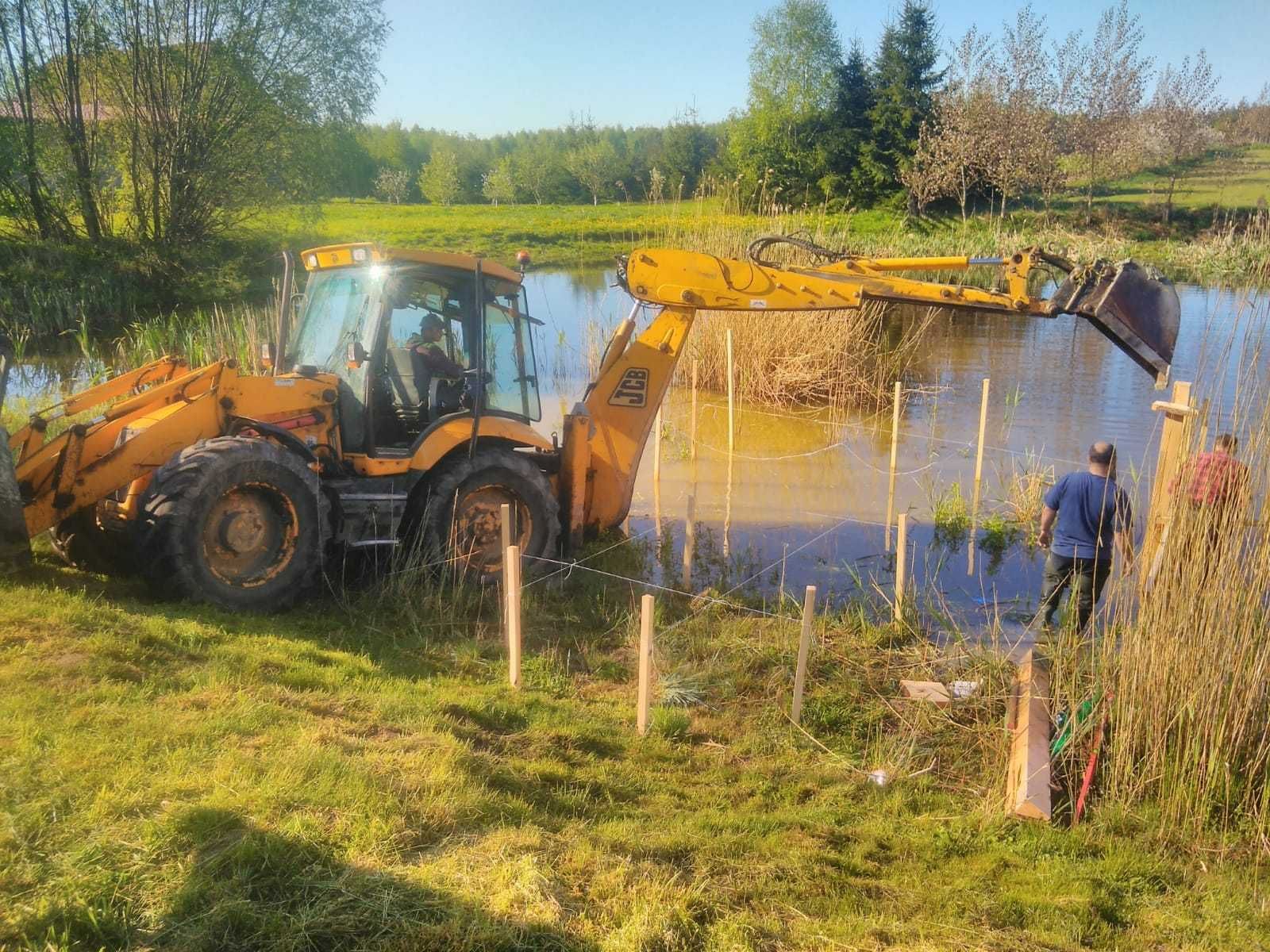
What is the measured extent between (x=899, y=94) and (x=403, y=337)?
35900 millimetres

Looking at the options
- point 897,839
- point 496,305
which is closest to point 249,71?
point 496,305

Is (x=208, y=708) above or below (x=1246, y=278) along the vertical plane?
below

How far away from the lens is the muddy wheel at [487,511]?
6906mm

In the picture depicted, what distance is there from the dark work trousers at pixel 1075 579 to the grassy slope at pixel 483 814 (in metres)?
1.35

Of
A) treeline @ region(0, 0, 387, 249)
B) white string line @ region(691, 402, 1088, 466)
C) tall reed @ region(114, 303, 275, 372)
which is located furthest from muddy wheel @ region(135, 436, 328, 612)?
treeline @ region(0, 0, 387, 249)

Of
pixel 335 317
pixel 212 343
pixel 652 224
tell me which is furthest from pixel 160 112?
pixel 335 317

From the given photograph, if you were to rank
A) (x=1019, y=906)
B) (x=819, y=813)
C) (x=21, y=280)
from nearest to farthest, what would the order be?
(x=1019, y=906), (x=819, y=813), (x=21, y=280)

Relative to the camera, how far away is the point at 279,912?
2.93m

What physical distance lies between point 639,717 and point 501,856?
5.34 feet

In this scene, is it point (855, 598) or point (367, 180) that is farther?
point (367, 180)

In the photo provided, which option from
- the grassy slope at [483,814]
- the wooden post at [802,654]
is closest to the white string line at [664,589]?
the grassy slope at [483,814]

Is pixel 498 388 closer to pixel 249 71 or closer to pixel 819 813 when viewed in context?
pixel 819 813

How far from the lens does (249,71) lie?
23734 mm

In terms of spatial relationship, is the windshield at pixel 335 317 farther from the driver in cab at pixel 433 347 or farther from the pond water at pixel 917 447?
the pond water at pixel 917 447
